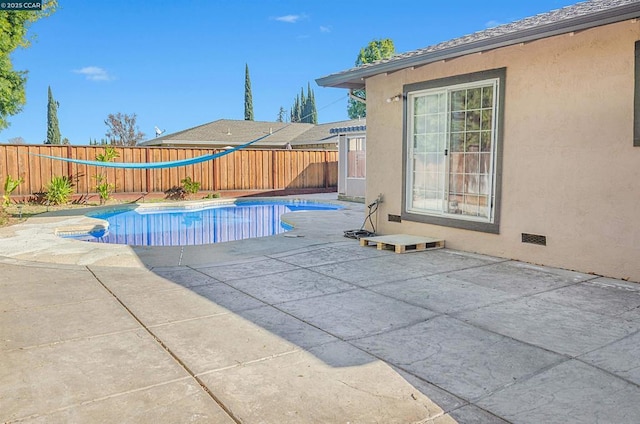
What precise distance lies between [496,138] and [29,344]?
18.9 ft

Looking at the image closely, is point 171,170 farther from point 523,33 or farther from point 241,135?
point 523,33

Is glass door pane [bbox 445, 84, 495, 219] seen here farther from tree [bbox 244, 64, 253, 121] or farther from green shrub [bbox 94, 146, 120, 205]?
tree [bbox 244, 64, 253, 121]

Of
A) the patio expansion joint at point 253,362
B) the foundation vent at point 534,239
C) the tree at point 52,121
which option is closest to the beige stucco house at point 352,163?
the foundation vent at point 534,239

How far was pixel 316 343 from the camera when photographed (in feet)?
11.2

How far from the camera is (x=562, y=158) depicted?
5.75m

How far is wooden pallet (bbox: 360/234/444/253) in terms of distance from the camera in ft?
22.6

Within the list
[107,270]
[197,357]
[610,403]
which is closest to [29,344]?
[197,357]

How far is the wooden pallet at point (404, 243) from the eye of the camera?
22.6ft

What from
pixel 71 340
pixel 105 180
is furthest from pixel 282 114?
pixel 71 340

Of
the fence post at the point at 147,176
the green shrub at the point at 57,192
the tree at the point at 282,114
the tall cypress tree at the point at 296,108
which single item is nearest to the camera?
the green shrub at the point at 57,192

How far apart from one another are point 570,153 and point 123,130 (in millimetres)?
39073

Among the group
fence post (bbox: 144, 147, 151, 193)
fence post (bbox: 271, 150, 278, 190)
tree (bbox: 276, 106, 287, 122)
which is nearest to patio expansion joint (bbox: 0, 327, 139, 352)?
fence post (bbox: 144, 147, 151, 193)

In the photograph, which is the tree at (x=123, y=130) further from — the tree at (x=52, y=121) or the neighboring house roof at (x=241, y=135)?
the neighboring house roof at (x=241, y=135)

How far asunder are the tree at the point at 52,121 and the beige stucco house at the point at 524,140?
34.4 m
